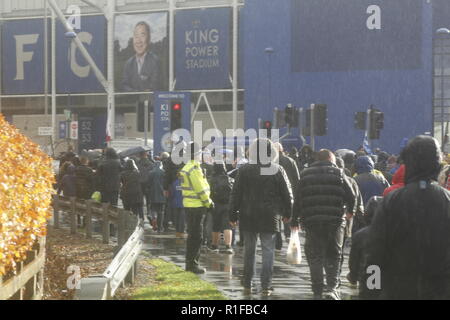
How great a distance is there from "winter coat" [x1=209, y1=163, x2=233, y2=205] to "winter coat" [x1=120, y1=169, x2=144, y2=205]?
3609 millimetres

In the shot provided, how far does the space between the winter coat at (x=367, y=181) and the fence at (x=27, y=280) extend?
168 inches

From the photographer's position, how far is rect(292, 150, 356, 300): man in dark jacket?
33.6ft

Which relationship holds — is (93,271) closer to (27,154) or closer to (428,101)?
(27,154)

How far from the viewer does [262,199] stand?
10.9 m

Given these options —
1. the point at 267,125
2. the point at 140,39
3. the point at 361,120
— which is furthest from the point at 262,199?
the point at 140,39

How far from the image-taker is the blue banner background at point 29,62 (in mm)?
68125

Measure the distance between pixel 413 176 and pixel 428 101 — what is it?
4901 cm

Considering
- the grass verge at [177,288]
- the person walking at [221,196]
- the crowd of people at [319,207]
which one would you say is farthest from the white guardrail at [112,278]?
the person walking at [221,196]

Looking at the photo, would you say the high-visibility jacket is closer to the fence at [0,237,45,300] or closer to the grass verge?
the grass verge

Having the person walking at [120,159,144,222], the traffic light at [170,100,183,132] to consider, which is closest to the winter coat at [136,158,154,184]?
the person walking at [120,159,144,222]

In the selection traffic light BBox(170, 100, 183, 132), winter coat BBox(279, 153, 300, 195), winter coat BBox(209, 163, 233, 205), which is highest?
traffic light BBox(170, 100, 183, 132)

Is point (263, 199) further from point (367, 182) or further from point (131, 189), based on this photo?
point (131, 189)

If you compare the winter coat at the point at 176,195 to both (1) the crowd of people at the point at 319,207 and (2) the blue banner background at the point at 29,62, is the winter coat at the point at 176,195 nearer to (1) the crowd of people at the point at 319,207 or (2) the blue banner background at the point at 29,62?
(1) the crowd of people at the point at 319,207
